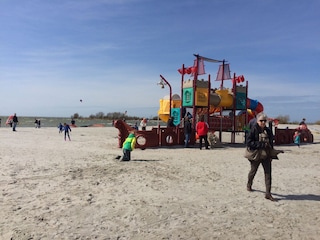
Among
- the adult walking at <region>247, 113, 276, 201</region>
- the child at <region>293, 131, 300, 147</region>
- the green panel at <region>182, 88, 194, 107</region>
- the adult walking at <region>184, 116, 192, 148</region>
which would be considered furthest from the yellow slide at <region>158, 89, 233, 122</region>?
the adult walking at <region>247, 113, 276, 201</region>

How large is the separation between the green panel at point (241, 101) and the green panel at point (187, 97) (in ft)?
13.2

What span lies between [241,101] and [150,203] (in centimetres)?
1540

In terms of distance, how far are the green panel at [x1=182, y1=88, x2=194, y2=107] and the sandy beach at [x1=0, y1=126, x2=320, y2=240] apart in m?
7.62

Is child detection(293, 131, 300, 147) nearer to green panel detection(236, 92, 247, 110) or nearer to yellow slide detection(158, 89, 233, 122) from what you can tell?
green panel detection(236, 92, 247, 110)

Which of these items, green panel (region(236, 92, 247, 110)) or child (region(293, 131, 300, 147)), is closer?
child (region(293, 131, 300, 147))

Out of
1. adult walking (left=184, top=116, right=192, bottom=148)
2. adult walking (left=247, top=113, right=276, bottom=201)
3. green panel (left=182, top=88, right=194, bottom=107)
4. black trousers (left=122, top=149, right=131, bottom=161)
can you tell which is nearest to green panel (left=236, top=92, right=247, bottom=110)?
green panel (left=182, top=88, right=194, bottom=107)

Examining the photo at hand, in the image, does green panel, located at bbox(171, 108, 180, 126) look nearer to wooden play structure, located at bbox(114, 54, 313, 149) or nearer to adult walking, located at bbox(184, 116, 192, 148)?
wooden play structure, located at bbox(114, 54, 313, 149)

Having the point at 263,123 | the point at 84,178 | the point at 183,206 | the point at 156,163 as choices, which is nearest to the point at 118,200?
the point at 183,206

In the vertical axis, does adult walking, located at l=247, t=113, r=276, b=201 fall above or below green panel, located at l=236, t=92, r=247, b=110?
below

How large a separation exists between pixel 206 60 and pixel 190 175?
10.9m

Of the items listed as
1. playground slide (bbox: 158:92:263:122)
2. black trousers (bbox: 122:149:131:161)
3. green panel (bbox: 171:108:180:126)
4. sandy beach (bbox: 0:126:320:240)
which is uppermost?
playground slide (bbox: 158:92:263:122)

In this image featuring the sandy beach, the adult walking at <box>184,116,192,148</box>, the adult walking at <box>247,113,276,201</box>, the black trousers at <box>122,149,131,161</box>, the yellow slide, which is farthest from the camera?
the yellow slide

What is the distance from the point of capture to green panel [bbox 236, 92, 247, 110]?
20.3 m

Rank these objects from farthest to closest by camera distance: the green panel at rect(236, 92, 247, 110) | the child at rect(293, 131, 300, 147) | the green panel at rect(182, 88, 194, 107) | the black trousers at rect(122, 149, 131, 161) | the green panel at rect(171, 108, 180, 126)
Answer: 1. the green panel at rect(236, 92, 247, 110)
2. the child at rect(293, 131, 300, 147)
3. the green panel at rect(171, 108, 180, 126)
4. the green panel at rect(182, 88, 194, 107)
5. the black trousers at rect(122, 149, 131, 161)
